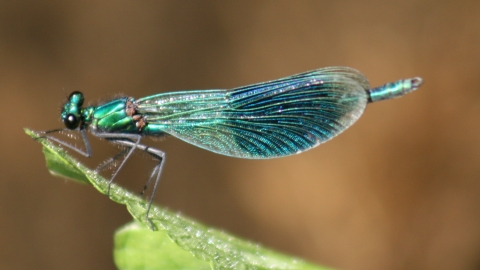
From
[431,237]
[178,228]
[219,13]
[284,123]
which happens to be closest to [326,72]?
[284,123]

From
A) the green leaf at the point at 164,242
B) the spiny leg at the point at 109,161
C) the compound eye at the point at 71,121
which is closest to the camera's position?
the green leaf at the point at 164,242

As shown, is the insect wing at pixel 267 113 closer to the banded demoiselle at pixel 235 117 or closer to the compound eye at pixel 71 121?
the banded demoiselle at pixel 235 117

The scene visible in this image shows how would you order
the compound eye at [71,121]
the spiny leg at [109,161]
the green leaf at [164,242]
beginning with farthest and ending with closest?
the compound eye at [71,121] → the spiny leg at [109,161] → the green leaf at [164,242]

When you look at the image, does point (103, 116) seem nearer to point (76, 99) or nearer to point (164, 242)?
point (76, 99)

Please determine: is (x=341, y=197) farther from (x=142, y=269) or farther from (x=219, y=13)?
(x=142, y=269)

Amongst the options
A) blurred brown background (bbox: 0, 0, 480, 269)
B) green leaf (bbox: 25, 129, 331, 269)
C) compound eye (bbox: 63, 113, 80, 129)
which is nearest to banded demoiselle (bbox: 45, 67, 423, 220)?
compound eye (bbox: 63, 113, 80, 129)

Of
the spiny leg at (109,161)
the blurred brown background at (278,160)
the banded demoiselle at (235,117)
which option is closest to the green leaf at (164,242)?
the spiny leg at (109,161)

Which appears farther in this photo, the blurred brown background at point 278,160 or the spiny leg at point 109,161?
the blurred brown background at point 278,160

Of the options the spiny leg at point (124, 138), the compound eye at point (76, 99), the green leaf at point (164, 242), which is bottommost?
the green leaf at point (164, 242)
